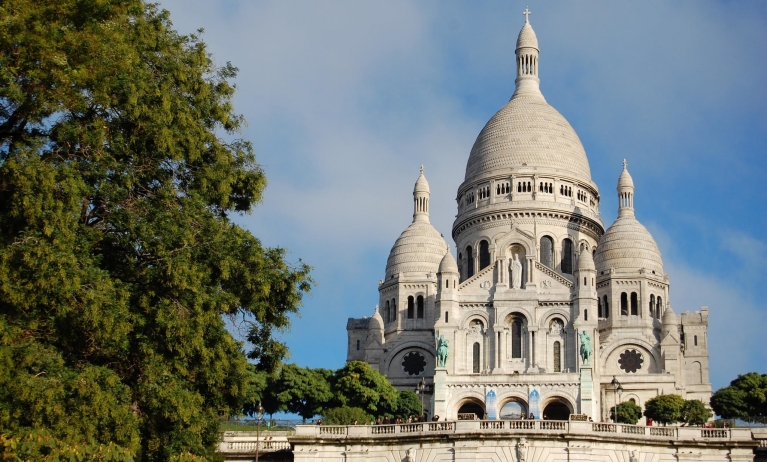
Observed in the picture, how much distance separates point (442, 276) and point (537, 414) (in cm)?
1297

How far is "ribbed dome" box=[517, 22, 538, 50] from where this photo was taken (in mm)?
109875

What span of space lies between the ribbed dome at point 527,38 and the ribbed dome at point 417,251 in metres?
19.6

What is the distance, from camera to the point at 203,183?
35.2 m

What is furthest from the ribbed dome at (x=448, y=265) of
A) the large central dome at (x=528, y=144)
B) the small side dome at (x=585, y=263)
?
the large central dome at (x=528, y=144)

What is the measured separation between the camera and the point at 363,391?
245 ft

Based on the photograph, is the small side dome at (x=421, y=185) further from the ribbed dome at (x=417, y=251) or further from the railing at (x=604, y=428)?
the railing at (x=604, y=428)

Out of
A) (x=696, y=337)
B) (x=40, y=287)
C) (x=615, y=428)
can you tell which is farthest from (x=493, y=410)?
(x=40, y=287)

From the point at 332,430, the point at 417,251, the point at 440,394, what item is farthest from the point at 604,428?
the point at 417,251

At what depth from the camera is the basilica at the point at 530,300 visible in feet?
268

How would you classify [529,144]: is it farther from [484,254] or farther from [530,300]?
[530,300]

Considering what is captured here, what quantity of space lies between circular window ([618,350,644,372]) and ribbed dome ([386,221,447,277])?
16879 mm

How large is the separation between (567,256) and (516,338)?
12923 mm

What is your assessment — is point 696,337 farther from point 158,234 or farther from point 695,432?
point 158,234

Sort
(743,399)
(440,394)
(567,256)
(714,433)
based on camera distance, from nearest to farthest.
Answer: (714,433), (743,399), (440,394), (567,256)
